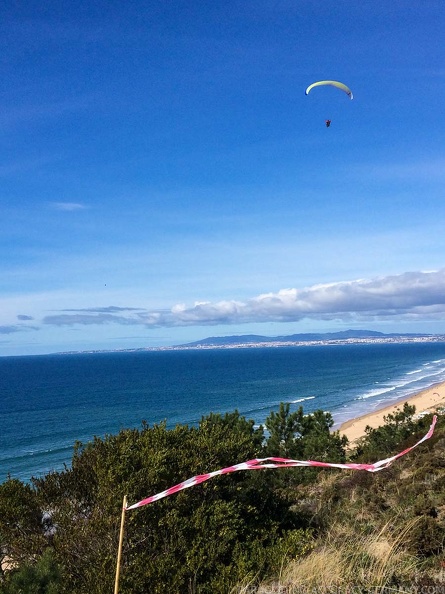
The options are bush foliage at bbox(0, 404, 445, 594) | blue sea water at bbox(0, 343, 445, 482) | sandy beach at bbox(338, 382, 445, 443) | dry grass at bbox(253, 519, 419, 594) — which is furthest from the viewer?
sandy beach at bbox(338, 382, 445, 443)

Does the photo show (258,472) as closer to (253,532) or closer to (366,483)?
(253,532)

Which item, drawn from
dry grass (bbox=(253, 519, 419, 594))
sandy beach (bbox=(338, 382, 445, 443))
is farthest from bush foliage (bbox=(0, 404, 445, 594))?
sandy beach (bbox=(338, 382, 445, 443))

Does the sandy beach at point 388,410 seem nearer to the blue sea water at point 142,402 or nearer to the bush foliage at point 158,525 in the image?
the blue sea water at point 142,402

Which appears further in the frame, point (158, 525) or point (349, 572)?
point (158, 525)

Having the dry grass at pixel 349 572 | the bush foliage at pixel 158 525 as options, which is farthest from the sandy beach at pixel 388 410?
the dry grass at pixel 349 572

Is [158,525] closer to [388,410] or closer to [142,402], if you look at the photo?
[388,410]

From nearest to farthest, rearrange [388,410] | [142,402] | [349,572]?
[349,572] → [388,410] → [142,402]

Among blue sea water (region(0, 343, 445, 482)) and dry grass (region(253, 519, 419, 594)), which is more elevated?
dry grass (region(253, 519, 419, 594))

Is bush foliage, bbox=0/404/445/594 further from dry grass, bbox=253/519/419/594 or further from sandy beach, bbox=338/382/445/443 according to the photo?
sandy beach, bbox=338/382/445/443

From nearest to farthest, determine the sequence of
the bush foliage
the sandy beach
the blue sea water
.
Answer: the bush foliage, the blue sea water, the sandy beach

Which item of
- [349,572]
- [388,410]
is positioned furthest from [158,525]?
[388,410]
